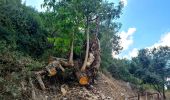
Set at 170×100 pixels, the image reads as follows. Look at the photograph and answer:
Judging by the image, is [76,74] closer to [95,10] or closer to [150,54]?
[95,10]

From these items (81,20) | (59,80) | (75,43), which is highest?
(81,20)

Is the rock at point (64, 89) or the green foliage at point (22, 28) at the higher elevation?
the green foliage at point (22, 28)

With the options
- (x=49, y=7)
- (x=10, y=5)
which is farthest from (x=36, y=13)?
(x=49, y=7)

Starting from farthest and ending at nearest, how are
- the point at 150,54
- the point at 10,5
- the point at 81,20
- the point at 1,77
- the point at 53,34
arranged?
the point at 150,54, the point at 53,34, the point at 10,5, the point at 81,20, the point at 1,77

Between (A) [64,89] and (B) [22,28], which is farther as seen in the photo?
(B) [22,28]

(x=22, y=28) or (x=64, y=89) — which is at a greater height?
(x=22, y=28)

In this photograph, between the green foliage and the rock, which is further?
the green foliage

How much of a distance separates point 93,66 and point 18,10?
6660mm

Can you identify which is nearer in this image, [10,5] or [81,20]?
[81,20]

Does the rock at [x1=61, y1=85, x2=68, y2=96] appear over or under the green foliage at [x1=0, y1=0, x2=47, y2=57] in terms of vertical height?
under

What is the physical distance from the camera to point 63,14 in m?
16.6

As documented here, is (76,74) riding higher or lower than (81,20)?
lower

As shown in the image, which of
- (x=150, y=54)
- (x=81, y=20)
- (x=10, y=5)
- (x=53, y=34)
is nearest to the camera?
(x=81, y=20)

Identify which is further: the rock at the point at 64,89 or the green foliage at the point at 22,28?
the green foliage at the point at 22,28
